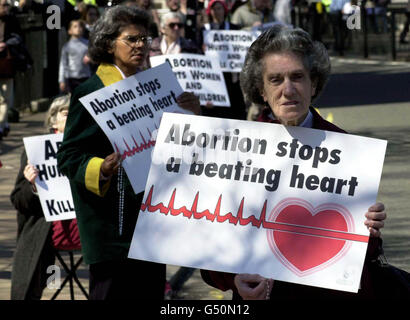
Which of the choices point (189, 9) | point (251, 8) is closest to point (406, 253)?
point (189, 9)

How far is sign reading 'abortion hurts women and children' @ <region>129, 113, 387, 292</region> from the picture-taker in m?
3.95

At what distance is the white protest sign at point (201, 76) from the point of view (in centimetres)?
1197

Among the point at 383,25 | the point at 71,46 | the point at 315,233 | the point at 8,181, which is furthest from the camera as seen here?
the point at 383,25

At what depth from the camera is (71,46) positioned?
647 inches

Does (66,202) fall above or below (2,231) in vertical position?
above

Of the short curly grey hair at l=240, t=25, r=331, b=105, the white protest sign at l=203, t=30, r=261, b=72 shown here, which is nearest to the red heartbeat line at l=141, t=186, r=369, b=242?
the short curly grey hair at l=240, t=25, r=331, b=105

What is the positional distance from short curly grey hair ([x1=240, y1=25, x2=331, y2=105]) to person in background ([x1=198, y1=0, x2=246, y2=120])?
325 inches

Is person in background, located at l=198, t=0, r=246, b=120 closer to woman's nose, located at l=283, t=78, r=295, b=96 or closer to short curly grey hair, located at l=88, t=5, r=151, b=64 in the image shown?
short curly grey hair, located at l=88, t=5, r=151, b=64

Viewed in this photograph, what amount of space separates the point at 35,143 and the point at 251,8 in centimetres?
1020

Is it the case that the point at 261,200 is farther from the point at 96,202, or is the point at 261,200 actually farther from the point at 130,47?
the point at 130,47

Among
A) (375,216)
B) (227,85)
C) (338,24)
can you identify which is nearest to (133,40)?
(375,216)

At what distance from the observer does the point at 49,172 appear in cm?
699

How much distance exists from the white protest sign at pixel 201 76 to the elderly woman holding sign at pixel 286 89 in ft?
24.8

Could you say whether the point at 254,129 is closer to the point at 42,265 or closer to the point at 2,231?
the point at 42,265
